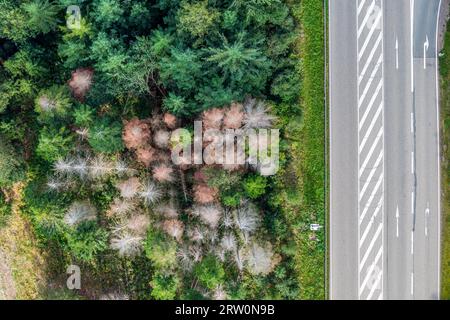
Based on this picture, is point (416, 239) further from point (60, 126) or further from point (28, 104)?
point (28, 104)

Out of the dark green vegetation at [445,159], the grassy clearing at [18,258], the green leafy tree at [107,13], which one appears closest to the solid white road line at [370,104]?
the dark green vegetation at [445,159]

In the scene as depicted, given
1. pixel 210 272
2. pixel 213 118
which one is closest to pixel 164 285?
pixel 210 272

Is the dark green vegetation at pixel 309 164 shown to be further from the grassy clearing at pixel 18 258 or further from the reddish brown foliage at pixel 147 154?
the grassy clearing at pixel 18 258

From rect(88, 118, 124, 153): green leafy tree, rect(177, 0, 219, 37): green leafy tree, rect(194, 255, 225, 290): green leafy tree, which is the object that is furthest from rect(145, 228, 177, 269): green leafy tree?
rect(177, 0, 219, 37): green leafy tree

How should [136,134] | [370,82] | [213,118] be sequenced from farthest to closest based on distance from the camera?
[370,82] → [136,134] → [213,118]

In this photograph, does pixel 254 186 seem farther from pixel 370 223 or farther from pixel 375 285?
pixel 375 285

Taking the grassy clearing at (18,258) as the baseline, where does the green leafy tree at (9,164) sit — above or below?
above
